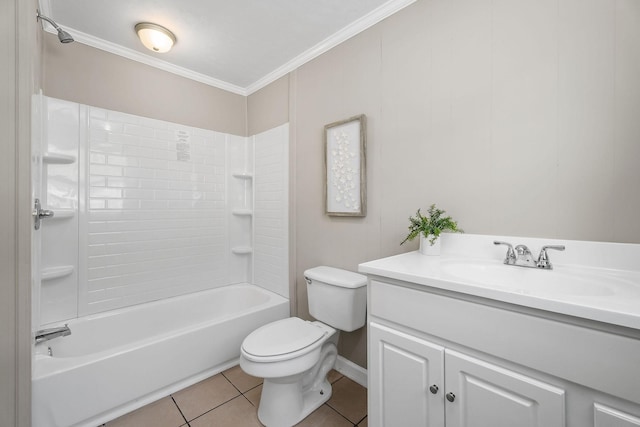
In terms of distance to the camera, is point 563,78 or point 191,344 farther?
point 191,344

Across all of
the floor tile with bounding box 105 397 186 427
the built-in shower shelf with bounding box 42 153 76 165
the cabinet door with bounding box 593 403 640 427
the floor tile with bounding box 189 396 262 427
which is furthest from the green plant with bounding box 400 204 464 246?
the built-in shower shelf with bounding box 42 153 76 165

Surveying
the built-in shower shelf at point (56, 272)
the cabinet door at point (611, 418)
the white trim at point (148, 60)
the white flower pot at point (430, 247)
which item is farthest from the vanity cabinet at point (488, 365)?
the white trim at point (148, 60)

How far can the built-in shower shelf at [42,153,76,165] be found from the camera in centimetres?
169

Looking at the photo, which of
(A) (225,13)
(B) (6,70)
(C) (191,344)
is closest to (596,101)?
(A) (225,13)

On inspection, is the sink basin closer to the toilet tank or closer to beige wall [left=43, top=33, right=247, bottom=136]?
the toilet tank

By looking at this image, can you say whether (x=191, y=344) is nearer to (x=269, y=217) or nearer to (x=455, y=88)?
(x=269, y=217)

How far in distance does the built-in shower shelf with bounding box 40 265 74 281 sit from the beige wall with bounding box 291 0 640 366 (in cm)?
182

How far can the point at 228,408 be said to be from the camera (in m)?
1.61

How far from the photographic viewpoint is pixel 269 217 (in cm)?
253

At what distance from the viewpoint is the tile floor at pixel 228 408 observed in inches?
59.1

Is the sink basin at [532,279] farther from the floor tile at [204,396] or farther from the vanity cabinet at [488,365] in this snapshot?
the floor tile at [204,396]

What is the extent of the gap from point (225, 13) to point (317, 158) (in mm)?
1078

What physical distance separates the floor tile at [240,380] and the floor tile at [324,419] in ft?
1.55

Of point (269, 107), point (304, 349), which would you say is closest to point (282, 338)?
point (304, 349)
